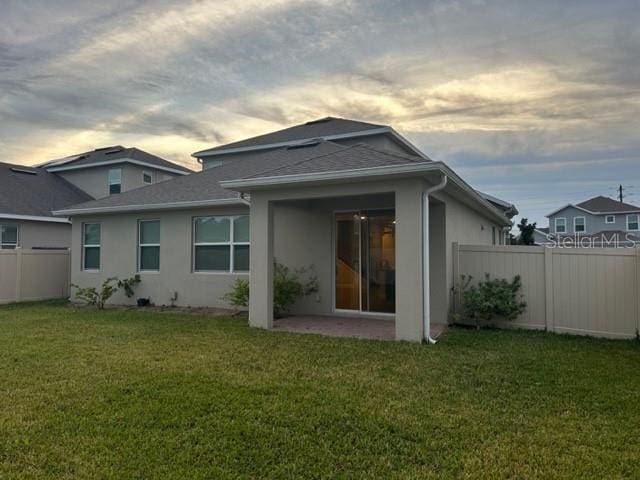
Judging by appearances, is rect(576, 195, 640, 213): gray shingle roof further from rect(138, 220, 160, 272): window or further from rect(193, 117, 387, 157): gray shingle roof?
rect(138, 220, 160, 272): window

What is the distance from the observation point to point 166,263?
483 inches

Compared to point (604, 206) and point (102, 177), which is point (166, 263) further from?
point (604, 206)

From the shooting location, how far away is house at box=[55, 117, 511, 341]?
24.5 ft

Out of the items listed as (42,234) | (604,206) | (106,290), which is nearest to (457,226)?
(106,290)

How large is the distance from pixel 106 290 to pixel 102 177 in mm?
11651

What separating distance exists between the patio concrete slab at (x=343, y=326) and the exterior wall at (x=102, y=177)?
1488 cm

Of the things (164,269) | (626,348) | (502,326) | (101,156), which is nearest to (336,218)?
(502,326)

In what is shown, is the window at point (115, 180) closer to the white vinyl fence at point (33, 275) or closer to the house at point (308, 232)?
the white vinyl fence at point (33, 275)

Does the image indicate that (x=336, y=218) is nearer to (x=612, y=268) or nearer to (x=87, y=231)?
(x=612, y=268)

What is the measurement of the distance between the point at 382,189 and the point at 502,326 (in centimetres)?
413

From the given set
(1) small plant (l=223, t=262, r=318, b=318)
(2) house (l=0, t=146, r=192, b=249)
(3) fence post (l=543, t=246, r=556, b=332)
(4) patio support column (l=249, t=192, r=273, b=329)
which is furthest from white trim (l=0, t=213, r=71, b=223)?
(3) fence post (l=543, t=246, r=556, b=332)

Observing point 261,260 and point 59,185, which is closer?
point 261,260

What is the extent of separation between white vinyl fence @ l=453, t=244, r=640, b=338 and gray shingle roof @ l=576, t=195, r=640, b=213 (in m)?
40.0

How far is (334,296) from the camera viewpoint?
34.1 ft
